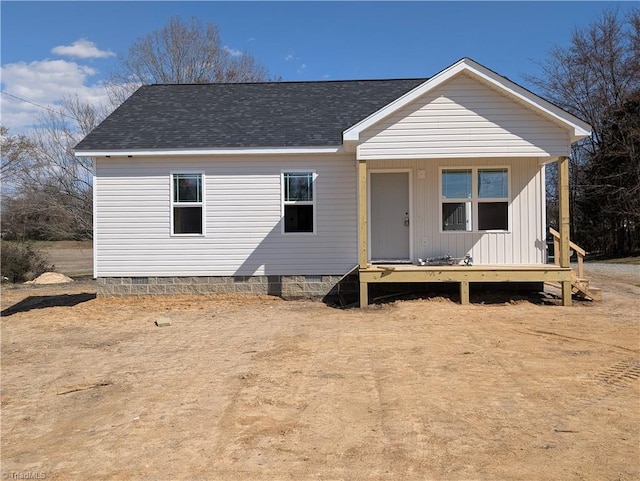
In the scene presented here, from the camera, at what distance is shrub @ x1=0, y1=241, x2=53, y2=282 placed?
19.4 m

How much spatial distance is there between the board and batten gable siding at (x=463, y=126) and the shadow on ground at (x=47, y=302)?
873 centimetres

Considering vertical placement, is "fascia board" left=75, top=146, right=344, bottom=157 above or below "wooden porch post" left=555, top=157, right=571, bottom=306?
above

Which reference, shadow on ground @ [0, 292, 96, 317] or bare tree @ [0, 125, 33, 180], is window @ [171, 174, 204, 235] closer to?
shadow on ground @ [0, 292, 96, 317]

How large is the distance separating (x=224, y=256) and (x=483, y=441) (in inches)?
363

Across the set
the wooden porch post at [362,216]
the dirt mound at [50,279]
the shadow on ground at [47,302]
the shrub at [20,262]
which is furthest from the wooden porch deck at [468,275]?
the shrub at [20,262]

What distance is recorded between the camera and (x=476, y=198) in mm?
11945

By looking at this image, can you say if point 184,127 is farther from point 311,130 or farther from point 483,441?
point 483,441

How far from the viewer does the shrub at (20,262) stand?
19.4 meters

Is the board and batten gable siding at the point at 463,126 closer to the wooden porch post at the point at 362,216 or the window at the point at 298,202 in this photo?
the wooden porch post at the point at 362,216

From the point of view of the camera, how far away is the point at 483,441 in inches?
158

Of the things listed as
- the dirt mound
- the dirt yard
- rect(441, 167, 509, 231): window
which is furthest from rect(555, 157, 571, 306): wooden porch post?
the dirt mound

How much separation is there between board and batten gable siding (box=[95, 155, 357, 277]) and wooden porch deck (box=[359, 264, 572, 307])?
5.67 ft

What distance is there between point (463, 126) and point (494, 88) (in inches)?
37.1

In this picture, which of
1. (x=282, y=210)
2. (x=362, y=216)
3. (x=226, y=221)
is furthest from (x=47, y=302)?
(x=362, y=216)
